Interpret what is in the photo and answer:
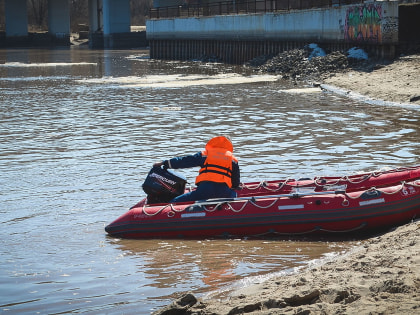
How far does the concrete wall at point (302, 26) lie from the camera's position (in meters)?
29.9

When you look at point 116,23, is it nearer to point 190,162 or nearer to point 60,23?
point 60,23

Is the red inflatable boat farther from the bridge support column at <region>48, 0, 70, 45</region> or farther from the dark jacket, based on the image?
the bridge support column at <region>48, 0, 70, 45</region>

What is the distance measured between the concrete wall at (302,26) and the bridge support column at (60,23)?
98.3 feet

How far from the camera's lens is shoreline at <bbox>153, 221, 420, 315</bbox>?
218 inches

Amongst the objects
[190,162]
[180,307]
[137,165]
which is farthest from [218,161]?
[137,165]

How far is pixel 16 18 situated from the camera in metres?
86.8

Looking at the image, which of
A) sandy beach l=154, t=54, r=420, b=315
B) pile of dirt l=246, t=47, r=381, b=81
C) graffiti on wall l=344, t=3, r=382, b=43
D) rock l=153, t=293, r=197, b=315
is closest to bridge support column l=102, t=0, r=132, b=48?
pile of dirt l=246, t=47, r=381, b=81

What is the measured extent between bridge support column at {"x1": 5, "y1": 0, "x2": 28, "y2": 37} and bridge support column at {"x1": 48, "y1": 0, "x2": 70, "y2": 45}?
123 inches

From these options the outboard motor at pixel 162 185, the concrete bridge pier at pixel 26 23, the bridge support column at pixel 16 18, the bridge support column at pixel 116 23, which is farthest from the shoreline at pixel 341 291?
the bridge support column at pixel 16 18

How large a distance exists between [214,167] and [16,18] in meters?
82.4

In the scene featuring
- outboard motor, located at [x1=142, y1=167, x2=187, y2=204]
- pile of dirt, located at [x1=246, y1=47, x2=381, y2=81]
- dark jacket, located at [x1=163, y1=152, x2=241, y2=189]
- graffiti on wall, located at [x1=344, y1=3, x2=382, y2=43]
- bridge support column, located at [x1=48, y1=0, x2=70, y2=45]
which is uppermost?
bridge support column, located at [x1=48, y1=0, x2=70, y2=45]

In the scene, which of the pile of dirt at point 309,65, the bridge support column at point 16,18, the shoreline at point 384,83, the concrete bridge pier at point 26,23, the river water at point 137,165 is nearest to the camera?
the river water at point 137,165

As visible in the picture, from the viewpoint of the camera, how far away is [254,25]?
4519cm

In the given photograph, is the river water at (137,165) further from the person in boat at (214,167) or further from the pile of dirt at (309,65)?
the pile of dirt at (309,65)
